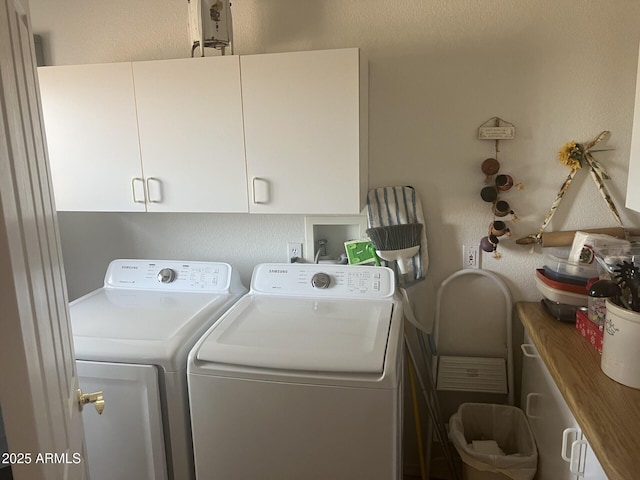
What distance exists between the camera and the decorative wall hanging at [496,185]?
1.95 m

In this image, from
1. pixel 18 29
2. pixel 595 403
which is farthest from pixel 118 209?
pixel 595 403

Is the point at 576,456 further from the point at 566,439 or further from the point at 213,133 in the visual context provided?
the point at 213,133

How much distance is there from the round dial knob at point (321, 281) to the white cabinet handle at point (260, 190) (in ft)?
1.30

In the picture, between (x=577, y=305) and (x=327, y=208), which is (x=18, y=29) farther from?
(x=577, y=305)

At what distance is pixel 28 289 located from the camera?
781 mm

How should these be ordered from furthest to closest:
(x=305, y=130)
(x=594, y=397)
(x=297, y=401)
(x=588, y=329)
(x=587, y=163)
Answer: (x=587, y=163) → (x=305, y=130) → (x=588, y=329) → (x=297, y=401) → (x=594, y=397)

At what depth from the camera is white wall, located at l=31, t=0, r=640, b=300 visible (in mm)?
1867

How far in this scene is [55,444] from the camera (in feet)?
2.81

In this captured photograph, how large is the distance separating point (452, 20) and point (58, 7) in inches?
69.9

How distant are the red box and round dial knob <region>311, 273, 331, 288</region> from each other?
94 centimetres

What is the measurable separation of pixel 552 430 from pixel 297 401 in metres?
0.84

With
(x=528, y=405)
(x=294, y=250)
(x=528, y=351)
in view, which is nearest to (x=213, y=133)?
(x=294, y=250)

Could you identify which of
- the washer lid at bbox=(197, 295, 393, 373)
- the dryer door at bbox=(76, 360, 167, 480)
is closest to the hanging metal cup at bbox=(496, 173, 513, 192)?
the washer lid at bbox=(197, 295, 393, 373)

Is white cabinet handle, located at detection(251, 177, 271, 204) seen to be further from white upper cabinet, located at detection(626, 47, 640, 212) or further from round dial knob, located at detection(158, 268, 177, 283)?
white upper cabinet, located at detection(626, 47, 640, 212)
